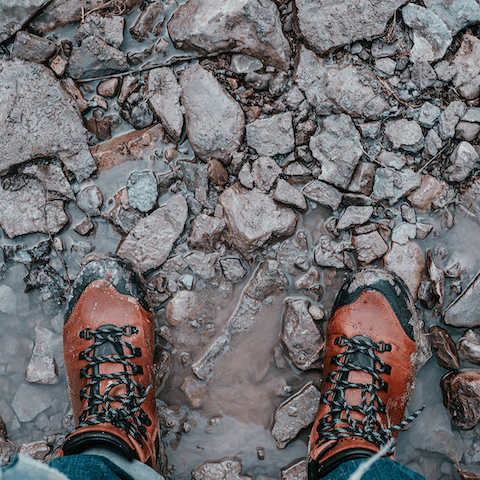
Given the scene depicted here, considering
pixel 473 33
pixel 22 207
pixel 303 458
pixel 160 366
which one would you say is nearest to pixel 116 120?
pixel 22 207

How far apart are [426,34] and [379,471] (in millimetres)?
2567

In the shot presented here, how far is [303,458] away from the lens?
2531 mm

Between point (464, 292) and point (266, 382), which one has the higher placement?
point (464, 292)

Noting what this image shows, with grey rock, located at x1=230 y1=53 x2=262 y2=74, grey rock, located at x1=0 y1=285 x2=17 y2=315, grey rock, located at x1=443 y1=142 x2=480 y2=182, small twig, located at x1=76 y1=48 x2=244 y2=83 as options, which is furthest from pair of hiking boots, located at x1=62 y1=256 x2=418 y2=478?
grey rock, located at x1=230 y1=53 x2=262 y2=74

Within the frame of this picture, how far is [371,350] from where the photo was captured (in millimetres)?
2475

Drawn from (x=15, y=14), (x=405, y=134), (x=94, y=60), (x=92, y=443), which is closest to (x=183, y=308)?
(x=92, y=443)

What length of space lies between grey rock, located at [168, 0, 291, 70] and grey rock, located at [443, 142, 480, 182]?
125 centimetres

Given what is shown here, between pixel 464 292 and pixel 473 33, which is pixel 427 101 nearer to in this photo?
pixel 473 33

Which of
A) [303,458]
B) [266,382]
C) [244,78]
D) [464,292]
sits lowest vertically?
[303,458]

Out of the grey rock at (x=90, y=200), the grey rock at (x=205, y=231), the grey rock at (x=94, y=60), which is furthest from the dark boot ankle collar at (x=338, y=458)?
the grey rock at (x=94, y=60)

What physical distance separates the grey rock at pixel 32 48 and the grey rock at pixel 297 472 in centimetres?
317

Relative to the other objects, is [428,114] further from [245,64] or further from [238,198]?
[238,198]

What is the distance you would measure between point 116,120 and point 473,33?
243 cm

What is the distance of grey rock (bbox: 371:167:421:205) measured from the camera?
2467 millimetres
